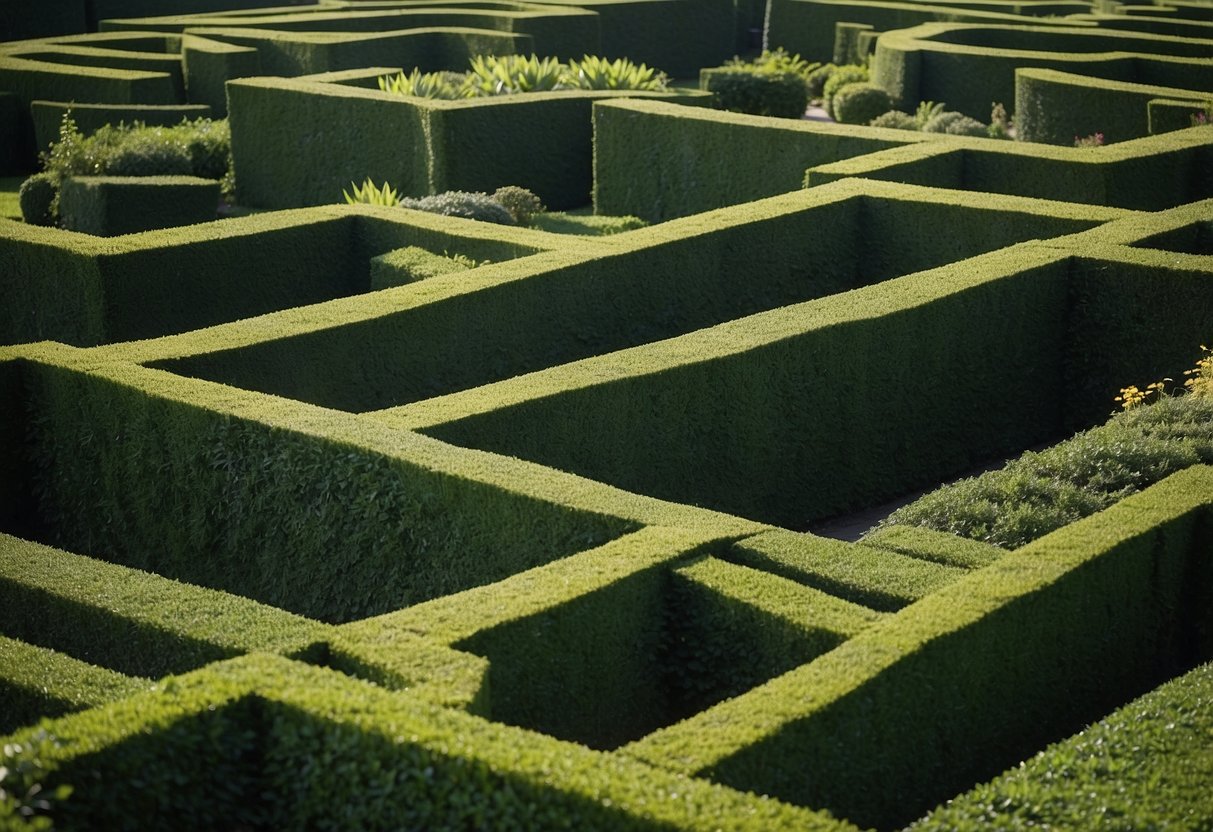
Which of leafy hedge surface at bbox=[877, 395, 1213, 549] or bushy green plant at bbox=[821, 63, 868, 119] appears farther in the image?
bushy green plant at bbox=[821, 63, 868, 119]

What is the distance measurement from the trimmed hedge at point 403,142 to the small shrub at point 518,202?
1.27 m

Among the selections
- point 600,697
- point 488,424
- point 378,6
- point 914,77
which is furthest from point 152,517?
point 378,6

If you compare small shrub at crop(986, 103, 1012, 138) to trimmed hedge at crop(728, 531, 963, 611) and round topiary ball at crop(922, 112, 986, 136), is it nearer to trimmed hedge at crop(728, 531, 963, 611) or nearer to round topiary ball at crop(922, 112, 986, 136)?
round topiary ball at crop(922, 112, 986, 136)

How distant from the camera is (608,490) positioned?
8836mm

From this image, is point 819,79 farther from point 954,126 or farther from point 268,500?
point 268,500

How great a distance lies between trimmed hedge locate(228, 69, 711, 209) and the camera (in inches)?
819

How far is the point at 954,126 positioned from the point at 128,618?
60.8 feet

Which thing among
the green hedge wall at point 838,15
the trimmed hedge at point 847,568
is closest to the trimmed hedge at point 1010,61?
→ the green hedge wall at point 838,15

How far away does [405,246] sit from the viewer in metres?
15.8

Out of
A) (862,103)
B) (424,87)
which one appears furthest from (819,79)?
(424,87)

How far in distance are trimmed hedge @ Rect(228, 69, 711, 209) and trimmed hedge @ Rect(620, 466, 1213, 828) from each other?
43.8 feet

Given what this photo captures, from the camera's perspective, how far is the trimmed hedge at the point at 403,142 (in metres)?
20.8

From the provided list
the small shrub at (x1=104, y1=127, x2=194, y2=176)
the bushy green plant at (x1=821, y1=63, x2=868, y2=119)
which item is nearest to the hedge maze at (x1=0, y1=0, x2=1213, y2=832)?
A: the small shrub at (x1=104, y1=127, x2=194, y2=176)

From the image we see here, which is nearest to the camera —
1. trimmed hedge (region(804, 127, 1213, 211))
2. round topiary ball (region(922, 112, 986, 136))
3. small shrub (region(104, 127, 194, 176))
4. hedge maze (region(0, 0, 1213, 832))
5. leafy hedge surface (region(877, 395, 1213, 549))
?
hedge maze (region(0, 0, 1213, 832))
